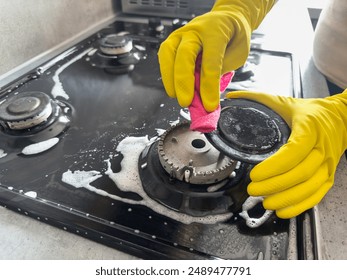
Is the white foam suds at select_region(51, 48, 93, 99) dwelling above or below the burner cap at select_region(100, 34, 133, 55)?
below

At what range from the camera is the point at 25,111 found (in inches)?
24.1

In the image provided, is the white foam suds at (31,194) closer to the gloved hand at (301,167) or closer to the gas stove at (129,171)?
the gas stove at (129,171)

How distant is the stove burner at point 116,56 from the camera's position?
2.84ft

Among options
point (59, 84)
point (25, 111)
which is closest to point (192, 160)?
point (25, 111)

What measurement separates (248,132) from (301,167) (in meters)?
0.11

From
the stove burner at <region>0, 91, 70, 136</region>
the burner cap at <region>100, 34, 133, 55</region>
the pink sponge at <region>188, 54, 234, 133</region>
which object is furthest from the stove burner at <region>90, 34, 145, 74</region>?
the pink sponge at <region>188, 54, 234, 133</region>

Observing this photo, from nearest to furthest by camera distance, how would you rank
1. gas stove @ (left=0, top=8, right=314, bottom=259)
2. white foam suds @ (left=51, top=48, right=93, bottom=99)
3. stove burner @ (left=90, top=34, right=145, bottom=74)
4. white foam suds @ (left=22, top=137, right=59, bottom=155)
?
gas stove @ (left=0, top=8, right=314, bottom=259) < white foam suds @ (left=22, top=137, right=59, bottom=155) < white foam suds @ (left=51, top=48, right=93, bottom=99) < stove burner @ (left=90, top=34, right=145, bottom=74)

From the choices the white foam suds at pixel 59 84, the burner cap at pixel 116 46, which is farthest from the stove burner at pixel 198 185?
the burner cap at pixel 116 46

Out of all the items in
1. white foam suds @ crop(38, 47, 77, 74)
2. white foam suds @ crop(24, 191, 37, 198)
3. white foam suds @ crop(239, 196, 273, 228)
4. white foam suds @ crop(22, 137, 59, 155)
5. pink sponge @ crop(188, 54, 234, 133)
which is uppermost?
pink sponge @ crop(188, 54, 234, 133)

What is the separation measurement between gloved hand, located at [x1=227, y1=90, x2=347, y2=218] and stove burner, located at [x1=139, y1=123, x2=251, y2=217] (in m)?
0.04

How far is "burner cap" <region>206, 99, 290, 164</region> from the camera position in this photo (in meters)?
0.44

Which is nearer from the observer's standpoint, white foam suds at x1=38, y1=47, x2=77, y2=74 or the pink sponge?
the pink sponge

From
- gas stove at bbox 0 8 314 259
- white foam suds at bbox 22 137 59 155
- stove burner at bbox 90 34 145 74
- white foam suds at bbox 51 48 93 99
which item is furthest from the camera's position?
stove burner at bbox 90 34 145 74

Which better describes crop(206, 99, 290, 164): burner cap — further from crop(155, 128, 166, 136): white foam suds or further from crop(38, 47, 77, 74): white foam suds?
crop(38, 47, 77, 74): white foam suds
